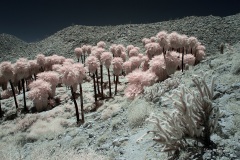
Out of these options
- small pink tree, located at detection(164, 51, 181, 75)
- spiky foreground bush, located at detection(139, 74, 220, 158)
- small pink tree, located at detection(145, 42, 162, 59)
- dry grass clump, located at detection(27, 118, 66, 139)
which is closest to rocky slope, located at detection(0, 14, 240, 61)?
small pink tree, located at detection(145, 42, 162, 59)

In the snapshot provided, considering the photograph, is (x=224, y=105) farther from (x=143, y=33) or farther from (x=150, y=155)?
(x=143, y=33)

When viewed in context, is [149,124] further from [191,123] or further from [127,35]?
[127,35]

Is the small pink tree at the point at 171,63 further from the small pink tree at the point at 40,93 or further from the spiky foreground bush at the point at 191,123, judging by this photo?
the spiky foreground bush at the point at 191,123

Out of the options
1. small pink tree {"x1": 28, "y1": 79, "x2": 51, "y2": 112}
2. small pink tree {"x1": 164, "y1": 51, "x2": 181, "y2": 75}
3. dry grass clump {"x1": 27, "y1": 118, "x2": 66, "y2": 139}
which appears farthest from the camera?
small pink tree {"x1": 28, "y1": 79, "x2": 51, "y2": 112}

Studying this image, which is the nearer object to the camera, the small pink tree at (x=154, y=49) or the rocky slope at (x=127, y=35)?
the small pink tree at (x=154, y=49)

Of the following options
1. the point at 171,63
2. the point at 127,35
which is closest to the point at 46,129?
the point at 171,63

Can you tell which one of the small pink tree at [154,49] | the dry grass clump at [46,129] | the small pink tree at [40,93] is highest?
the small pink tree at [154,49]

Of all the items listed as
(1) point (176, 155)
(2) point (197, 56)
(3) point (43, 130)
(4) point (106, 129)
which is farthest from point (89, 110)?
(1) point (176, 155)

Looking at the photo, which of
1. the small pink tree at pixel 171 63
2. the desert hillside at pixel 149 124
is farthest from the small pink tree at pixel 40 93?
the small pink tree at pixel 171 63

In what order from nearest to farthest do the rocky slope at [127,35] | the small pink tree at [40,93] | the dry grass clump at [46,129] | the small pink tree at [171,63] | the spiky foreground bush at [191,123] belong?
the spiky foreground bush at [191,123]
the dry grass clump at [46,129]
the small pink tree at [171,63]
the small pink tree at [40,93]
the rocky slope at [127,35]

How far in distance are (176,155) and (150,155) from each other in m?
1.10

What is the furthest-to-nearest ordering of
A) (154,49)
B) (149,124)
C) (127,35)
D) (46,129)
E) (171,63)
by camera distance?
(127,35) < (154,49) < (171,63) < (46,129) < (149,124)

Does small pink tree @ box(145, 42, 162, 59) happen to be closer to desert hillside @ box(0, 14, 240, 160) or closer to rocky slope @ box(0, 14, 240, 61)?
desert hillside @ box(0, 14, 240, 160)

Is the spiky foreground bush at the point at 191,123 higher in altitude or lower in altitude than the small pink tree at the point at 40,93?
higher
